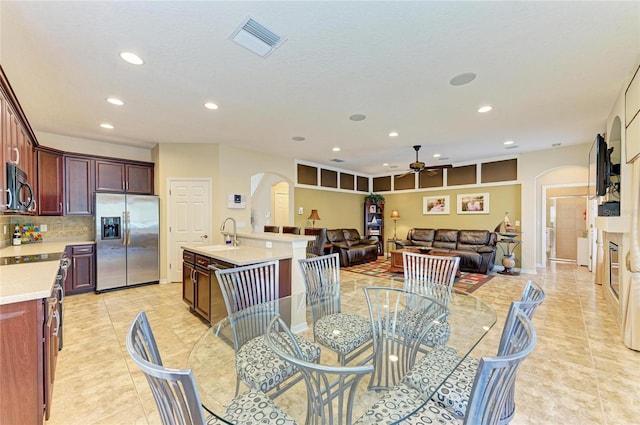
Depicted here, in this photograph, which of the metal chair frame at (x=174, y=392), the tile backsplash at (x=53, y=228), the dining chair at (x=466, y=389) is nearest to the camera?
the metal chair frame at (x=174, y=392)

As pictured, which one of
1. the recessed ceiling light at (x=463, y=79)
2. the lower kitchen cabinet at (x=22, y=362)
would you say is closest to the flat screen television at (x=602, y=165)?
the recessed ceiling light at (x=463, y=79)

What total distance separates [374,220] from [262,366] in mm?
7803

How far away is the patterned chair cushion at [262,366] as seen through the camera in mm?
1495

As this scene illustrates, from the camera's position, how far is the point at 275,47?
214 centimetres

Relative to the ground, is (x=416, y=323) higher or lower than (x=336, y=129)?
lower

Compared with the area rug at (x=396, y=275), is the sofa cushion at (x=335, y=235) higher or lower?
higher

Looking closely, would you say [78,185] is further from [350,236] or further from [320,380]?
[350,236]

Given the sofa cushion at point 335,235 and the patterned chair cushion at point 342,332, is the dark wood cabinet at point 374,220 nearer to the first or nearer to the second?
the sofa cushion at point 335,235

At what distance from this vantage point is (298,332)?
263cm

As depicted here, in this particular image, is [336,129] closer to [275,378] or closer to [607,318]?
[275,378]

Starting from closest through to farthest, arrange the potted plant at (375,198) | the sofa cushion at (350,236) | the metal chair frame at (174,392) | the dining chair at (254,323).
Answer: the metal chair frame at (174,392) → the dining chair at (254,323) → the sofa cushion at (350,236) → the potted plant at (375,198)

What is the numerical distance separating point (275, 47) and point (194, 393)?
2323 millimetres

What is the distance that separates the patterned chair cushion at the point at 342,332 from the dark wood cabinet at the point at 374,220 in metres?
6.76

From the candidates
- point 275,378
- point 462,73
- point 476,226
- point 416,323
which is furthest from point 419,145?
point 275,378
